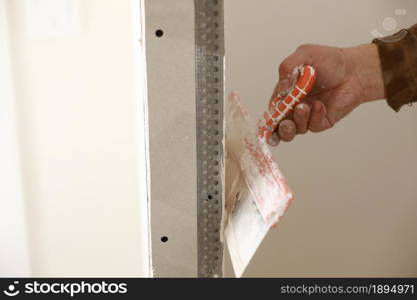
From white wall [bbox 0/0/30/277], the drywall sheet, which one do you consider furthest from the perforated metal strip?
white wall [bbox 0/0/30/277]

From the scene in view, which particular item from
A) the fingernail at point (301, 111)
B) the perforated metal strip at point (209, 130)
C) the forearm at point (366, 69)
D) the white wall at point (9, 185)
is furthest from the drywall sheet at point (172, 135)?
the white wall at point (9, 185)

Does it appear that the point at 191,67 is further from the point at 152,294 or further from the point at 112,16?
the point at 112,16

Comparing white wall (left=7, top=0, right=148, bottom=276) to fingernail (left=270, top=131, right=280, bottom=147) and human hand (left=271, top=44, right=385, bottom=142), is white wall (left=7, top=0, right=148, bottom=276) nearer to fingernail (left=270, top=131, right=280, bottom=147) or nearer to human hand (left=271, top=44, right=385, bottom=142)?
human hand (left=271, top=44, right=385, bottom=142)

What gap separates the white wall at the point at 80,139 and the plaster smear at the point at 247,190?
2.87 feet

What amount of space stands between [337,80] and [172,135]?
2.71 ft

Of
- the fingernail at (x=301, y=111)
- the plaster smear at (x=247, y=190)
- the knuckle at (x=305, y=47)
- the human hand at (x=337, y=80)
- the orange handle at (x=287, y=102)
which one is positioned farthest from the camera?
the knuckle at (x=305, y=47)

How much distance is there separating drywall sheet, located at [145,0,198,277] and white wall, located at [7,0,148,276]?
0.87 metres

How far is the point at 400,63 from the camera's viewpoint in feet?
3.99

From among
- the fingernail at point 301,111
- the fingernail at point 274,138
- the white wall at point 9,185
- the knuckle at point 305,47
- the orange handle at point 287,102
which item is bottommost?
the white wall at point 9,185

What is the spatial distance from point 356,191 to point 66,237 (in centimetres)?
115

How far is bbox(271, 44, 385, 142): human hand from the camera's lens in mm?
1159

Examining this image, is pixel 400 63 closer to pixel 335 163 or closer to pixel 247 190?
pixel 335 163

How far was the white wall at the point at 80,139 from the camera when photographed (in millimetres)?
1406

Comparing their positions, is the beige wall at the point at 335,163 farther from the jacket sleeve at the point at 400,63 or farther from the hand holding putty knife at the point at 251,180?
the hand holding putty knife at the point at 251,180
